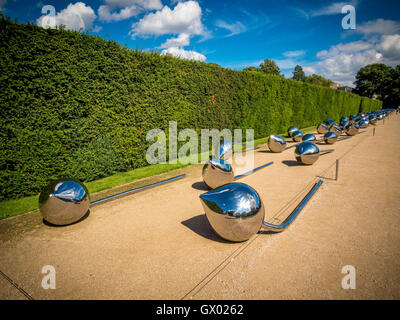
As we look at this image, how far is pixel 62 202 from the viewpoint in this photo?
422cm

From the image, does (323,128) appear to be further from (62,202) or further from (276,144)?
(62,202)

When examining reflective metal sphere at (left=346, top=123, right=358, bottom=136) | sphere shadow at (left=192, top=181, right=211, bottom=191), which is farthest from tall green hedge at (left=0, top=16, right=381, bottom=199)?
reflective metal sphere at (left=346, top=123, right=358, bottom=136)

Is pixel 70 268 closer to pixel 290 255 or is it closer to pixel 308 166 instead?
pixel 290 255

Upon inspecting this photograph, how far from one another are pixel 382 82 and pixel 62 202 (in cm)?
10276

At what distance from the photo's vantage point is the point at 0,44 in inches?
209

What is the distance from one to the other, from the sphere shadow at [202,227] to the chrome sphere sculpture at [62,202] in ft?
7.01

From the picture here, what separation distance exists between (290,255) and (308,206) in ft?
6.85

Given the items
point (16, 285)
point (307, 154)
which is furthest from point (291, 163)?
point (16, 285)

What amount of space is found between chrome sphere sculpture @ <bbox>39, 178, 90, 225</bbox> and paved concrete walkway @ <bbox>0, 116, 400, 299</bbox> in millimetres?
249

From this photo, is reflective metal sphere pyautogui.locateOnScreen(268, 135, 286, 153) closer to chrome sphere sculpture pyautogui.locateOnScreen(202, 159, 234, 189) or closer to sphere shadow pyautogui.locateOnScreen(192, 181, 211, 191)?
sphere shadow pyautogui.locateOnScreen(192, 181, 211, 191)

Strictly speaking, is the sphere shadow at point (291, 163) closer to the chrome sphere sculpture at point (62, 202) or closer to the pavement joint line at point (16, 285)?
the chrome sphere sculpture at point (62, 202)

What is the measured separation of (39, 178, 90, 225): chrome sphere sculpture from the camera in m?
4.22

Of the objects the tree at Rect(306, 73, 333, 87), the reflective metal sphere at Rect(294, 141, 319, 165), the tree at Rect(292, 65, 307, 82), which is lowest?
the reflective metal sphere at Rect(294, 141, 319, 165)
